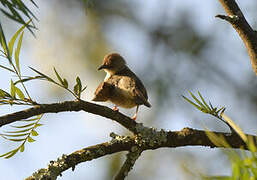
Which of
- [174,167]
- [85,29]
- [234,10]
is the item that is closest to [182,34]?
[85,29]

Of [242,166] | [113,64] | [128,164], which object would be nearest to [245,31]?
[128,164]

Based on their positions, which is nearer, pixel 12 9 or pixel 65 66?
pixel 12 9

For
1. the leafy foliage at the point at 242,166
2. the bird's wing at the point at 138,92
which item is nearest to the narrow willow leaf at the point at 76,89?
the leafy foliage at the point at 242,166

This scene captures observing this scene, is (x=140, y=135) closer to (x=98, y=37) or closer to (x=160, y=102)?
(x=160, y=102)

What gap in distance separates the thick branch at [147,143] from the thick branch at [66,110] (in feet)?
0.22

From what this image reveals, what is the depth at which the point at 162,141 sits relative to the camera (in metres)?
1.90

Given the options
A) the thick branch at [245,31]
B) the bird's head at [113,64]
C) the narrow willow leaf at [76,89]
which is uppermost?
the bird's head at [113,64]

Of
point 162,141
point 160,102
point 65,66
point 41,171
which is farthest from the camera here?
point 65,66

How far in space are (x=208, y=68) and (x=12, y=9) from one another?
4.69 m

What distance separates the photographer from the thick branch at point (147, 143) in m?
1.79

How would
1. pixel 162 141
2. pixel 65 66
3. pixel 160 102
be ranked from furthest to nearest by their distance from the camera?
pixel 65 66 → pixel 160 102 → pixel 162 141

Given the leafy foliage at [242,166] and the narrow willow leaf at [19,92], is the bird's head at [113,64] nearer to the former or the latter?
the narrow willow leaf at [19,92]

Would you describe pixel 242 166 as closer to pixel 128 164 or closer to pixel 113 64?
pixel 128 164

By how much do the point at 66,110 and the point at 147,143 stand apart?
0.47 meters
